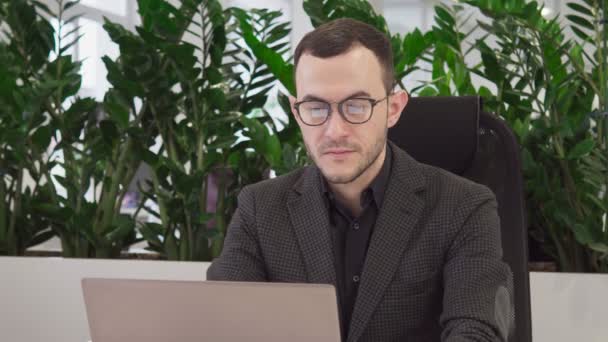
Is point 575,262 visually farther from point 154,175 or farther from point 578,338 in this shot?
point 154,175

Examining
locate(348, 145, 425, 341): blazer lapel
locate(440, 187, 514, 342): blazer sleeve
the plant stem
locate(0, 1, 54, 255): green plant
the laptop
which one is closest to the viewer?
the laptop

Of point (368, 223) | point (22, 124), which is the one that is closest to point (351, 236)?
point (368, 223)

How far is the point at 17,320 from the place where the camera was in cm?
275

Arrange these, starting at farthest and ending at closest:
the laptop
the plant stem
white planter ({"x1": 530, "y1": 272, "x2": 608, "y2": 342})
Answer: the plant stem → white planter ({"x1": 530, "y1": 272, "x2": 608, "y2": 342}) → the laptop

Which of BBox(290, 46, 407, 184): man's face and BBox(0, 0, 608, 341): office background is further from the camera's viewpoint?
BBox(0, 0, 608, 341): office background

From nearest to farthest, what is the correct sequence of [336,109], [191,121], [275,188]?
[336,109]
[275,188]
[191,121]

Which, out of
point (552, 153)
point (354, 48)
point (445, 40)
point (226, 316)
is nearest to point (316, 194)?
point (354, 48)

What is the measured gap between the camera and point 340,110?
4.27ft

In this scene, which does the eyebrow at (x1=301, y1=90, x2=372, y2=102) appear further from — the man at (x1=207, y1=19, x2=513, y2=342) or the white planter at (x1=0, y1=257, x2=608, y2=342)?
the white planter at (x1=0, y1=257, x2=608, y2=342)

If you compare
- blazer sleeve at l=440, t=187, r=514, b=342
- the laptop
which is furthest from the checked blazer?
the laptop

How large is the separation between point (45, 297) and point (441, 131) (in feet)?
5.42

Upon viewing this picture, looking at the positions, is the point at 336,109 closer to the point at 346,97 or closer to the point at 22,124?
the point at 346,97

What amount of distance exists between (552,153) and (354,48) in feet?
3.98

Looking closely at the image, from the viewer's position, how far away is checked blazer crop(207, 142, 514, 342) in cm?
133
